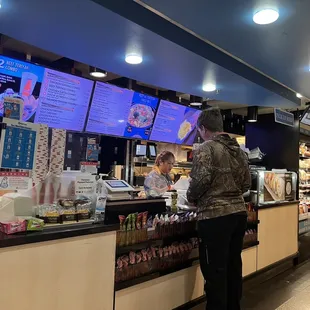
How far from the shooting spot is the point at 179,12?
2.59 meters

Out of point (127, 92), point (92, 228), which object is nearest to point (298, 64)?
point (127, 92)

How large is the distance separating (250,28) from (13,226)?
2.50 m

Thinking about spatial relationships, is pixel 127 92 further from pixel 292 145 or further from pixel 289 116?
pixel 292 145

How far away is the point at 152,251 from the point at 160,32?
1986 millimetres

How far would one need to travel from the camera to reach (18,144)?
2100mm

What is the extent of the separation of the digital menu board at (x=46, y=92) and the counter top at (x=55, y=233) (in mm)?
1846

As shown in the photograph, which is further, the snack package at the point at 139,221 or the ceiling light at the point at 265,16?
the snack package at the point at 139,221

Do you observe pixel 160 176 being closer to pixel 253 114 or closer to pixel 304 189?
pixel 253 114

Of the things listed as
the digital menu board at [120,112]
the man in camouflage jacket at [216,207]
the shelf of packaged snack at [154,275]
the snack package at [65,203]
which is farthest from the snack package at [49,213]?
the digital menu board at [120,112]

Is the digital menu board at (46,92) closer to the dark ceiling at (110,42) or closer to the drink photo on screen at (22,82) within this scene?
the drink photo on screen at (22,82)

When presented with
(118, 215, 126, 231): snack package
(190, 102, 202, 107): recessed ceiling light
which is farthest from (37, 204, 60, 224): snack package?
(190, 102, 202, 107): recessed ceiling light

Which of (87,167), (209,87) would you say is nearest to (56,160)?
(87,167)

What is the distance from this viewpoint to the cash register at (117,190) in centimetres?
253

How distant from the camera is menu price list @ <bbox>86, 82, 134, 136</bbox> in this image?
4191mm
